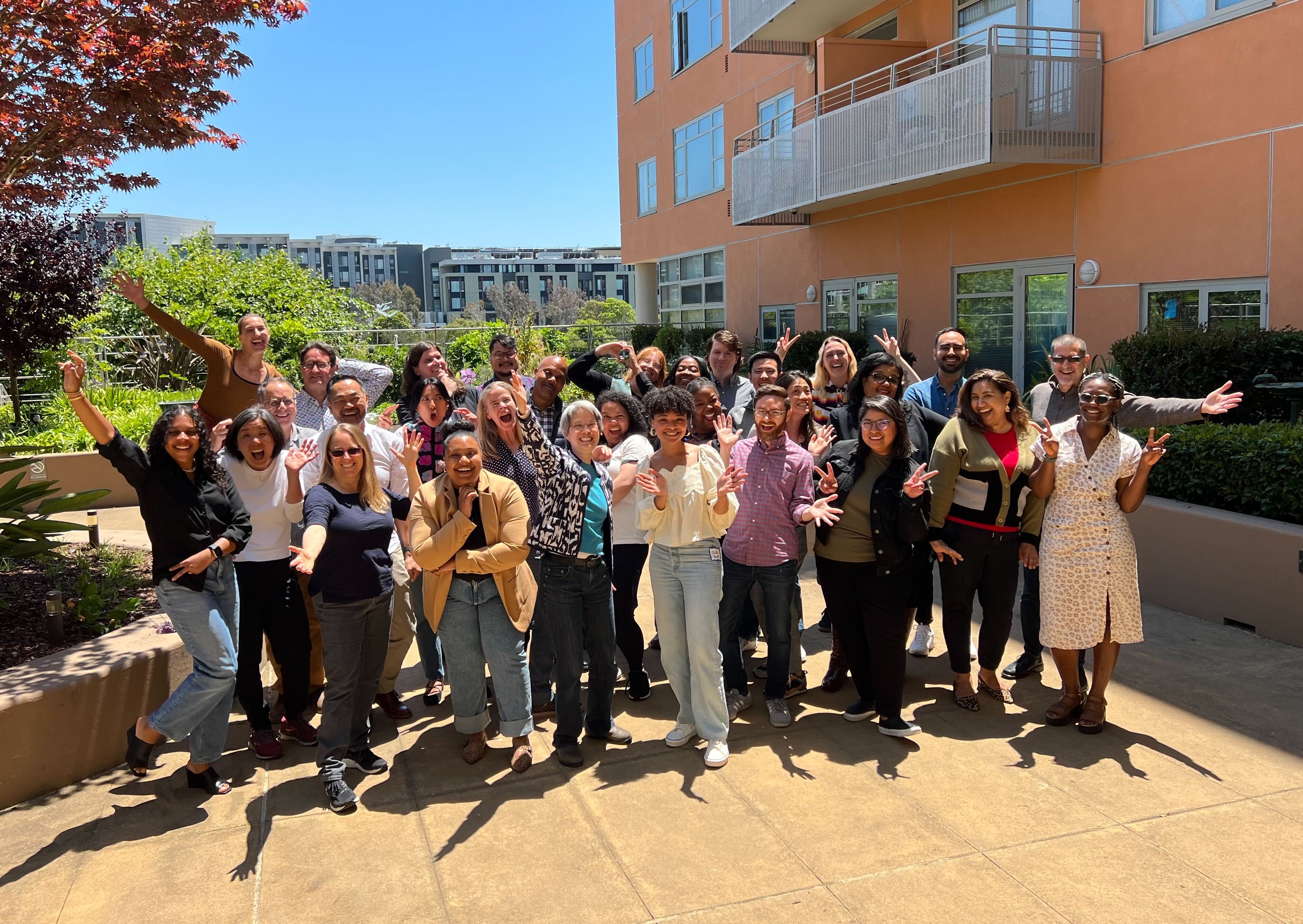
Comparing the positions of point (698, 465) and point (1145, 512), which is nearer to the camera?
point (698, 465)

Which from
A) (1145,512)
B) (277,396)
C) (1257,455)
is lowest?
(1145,512)

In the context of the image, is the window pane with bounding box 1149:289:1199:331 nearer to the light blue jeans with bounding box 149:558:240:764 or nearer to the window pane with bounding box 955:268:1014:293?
the window pane with bounding box 955:268:1014:293

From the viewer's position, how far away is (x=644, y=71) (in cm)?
2588

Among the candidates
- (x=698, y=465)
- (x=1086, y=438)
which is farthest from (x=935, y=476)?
(x=698, y=465)

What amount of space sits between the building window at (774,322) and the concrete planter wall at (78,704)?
48.2 ft

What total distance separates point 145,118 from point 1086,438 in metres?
5.83

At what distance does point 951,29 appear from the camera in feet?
44.2

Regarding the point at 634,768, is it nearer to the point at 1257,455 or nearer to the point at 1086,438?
the point at 1086,438

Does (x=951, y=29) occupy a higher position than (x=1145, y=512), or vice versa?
(x=951, y=29)

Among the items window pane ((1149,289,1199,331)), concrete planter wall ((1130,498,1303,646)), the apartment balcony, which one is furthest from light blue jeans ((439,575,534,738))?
the apartment balcony

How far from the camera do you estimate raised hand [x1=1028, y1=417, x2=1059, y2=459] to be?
4.90 meters

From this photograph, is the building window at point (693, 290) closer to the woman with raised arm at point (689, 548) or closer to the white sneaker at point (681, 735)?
the woman with raised arm at point (689, 548)

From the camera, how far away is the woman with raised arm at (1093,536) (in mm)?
4844

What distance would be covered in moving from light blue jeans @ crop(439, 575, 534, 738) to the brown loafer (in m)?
0.71
